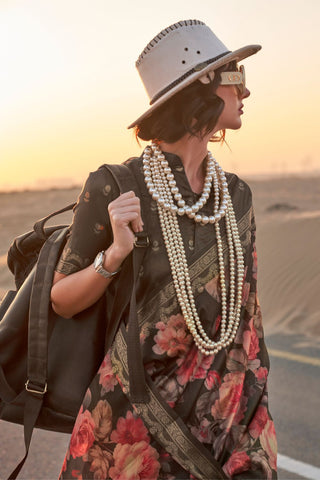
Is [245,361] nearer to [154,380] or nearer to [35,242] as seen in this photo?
[154,380]

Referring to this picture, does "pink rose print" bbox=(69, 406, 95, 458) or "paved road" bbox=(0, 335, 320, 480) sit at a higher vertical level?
"pink rose print" bbox=(69, 406, 95, 458)

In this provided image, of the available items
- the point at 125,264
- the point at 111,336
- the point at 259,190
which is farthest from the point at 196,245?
the point at 259,190

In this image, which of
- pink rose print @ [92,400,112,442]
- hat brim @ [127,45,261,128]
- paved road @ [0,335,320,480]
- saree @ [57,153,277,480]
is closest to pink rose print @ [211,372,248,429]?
saree @ [57,153,277,480]

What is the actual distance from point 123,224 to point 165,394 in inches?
24.3

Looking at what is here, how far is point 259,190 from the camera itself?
44000 millimetres

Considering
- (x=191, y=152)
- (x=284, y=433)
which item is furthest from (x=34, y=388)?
(x=284, y=433)

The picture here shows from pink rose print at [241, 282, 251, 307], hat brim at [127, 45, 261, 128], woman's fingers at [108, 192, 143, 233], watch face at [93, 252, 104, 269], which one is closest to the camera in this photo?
woman's fingers at [108, 192, 143, 233]

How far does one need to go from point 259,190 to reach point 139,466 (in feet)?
138

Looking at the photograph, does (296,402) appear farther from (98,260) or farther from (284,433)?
(98,260)

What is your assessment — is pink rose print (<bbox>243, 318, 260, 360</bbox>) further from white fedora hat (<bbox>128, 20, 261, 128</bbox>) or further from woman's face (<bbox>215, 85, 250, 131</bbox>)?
white fedora hat (<bbox>128, 20, 261, 128</bbox>)

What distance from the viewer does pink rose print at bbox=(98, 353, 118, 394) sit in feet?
8.92

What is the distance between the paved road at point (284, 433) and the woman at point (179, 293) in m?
2.50

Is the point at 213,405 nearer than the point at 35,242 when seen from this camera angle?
Yes

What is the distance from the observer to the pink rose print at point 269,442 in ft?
8.98
